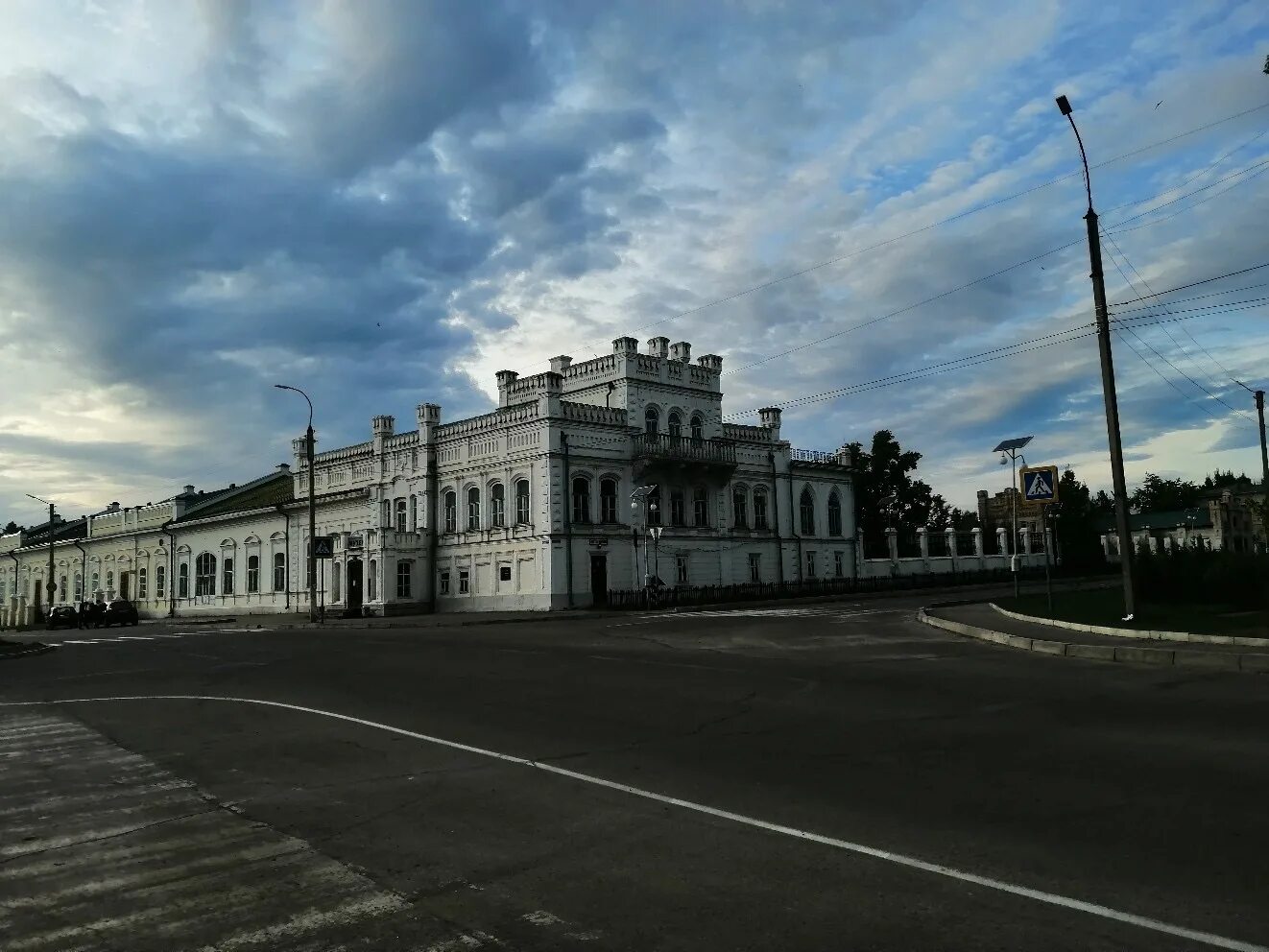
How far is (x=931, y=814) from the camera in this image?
5980 mm

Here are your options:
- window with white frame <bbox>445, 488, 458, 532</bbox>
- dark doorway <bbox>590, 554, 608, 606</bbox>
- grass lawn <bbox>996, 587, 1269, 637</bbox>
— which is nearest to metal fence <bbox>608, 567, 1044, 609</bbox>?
dark doorway <bbox>590, 554, 608, 606</bbox>

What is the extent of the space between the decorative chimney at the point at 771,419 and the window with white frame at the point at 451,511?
61.7 feet

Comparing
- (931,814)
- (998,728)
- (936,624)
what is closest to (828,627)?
(936,624)

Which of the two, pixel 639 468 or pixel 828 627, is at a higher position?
pixel 639 468

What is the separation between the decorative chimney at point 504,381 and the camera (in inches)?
1972

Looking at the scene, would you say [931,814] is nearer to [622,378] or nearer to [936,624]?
[936,624]

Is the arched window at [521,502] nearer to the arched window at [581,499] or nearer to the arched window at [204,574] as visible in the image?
the arched window at [581,499]

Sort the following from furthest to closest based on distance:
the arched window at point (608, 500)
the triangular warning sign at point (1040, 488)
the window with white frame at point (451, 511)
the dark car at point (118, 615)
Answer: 1. the dark car at point (118, 615)
2. the window with white frame at point (451, 511)
3. the arched window at point (608, 500)
4. the triangular warning sign at point (1040, 488)

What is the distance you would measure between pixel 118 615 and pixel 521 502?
104 ft

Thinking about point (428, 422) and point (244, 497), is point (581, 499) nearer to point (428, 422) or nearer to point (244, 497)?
point (428, 422)

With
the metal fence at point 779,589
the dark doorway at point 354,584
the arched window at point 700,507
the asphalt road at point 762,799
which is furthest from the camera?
the arched window at point 700,507

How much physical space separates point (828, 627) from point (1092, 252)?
10701 millimetres

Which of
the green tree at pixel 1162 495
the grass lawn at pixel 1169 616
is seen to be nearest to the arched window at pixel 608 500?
the grass lawn at pixel 1169 616

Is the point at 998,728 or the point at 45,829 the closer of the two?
the point at 45,829
